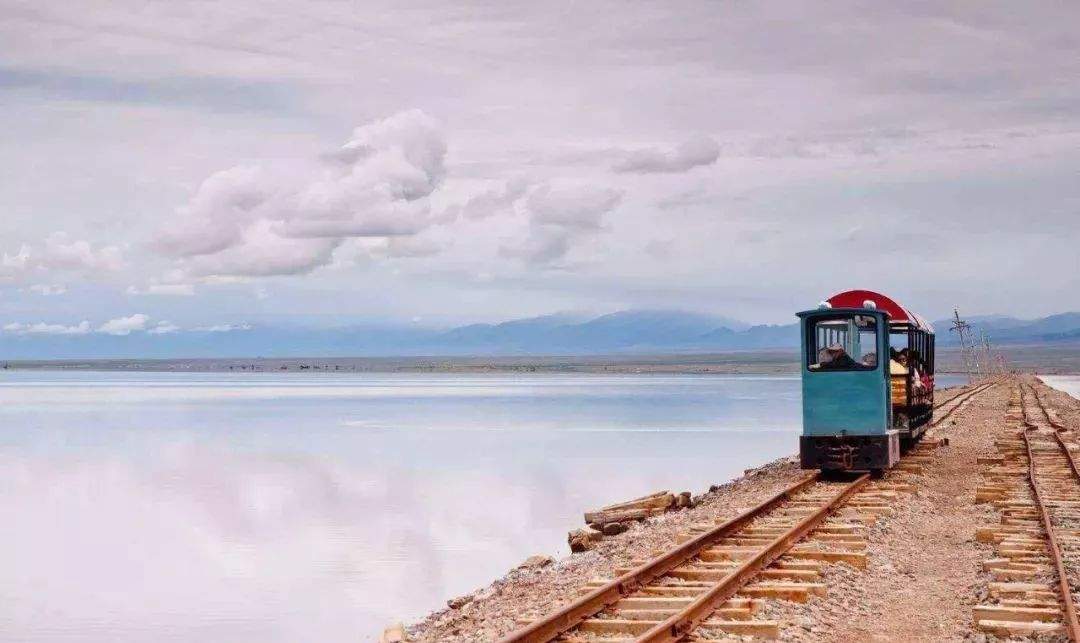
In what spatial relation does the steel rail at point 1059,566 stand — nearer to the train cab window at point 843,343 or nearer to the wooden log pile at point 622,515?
the train cab window at point 843,343

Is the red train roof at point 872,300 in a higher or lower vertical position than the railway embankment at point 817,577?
higher

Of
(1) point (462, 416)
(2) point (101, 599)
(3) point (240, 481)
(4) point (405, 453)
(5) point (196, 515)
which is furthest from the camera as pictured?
(1) point (462, 416)

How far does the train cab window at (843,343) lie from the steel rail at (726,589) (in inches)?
219

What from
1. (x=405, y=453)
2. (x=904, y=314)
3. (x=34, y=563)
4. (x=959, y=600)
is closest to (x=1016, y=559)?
(x=959, y=600)

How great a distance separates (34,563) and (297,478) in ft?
52.1

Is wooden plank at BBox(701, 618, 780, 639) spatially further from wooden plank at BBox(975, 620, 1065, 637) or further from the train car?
the train car

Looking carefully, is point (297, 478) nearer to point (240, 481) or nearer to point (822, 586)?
point (240, 481)

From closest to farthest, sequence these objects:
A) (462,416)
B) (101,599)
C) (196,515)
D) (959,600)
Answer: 1. (959,600)
2. (101,599)
3. (196,515)
4. (462,416)

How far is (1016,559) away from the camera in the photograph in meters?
14.5

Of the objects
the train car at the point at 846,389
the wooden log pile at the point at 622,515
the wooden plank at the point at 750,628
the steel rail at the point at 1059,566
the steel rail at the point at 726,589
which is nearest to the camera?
the steel rail at the point at 726,589

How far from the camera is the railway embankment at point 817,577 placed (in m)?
11.2

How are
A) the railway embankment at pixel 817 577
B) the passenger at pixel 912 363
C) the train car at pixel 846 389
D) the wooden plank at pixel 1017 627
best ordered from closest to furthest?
the wooden plank at pixel 1017 627 → the railway embankment at pixel 817 577 → the train car at pixel 846 389 → the passenger at pixel 912 363

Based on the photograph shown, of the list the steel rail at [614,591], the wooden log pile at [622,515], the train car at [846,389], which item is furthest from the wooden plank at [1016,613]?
the train car at [846,389]

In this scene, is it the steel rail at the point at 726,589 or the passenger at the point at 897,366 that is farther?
the passenger at the point at 897,366
